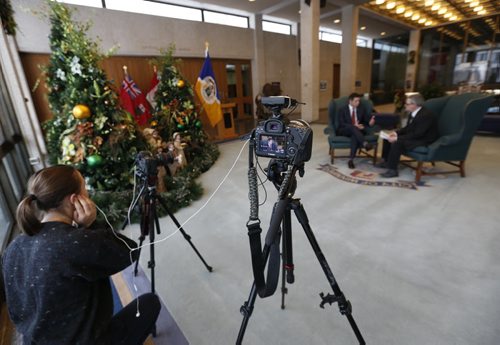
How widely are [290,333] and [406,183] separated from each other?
2474 mm

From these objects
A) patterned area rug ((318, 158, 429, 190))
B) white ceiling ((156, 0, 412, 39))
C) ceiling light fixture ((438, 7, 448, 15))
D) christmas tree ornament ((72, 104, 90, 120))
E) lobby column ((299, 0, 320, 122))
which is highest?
Answer: white ceiling ((156, 0, 412, 39))

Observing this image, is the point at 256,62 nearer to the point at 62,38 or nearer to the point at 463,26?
the point at 62,38

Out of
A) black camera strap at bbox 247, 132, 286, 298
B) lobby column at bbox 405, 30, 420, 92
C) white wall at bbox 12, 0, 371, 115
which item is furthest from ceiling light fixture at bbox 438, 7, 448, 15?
black camera strap at bbox 247, 132, 286, 298

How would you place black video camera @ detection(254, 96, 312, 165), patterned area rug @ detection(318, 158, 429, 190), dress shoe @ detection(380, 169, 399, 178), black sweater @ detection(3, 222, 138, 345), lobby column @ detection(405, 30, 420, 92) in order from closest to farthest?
black sweater @ detection(3, 222, 138, 345) → black video camera @ detection(254, 96, 312, 165) → patterned area rug @ detection(318, 158, 429, 190) → dress shoe @ detection(380, 169, 399, 178) → lobby column @ detection(405, 30, 420, 92)

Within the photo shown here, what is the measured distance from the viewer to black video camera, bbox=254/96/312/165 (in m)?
0.84

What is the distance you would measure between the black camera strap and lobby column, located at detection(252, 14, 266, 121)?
7.81 metres

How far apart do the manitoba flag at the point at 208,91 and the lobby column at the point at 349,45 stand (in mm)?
4841

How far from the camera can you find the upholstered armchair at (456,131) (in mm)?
2783

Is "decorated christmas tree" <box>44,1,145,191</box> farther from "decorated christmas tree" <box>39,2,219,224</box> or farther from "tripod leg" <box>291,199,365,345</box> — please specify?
"tripod leg" <box>291,199,365,345</box>

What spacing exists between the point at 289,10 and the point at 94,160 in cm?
770

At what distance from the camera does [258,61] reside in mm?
8078

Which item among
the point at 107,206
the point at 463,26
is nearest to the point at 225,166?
the point at 107,206

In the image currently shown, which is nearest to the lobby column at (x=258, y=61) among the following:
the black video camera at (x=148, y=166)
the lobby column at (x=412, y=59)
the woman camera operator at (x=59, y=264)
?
the lobby column at (x=412, y=59)

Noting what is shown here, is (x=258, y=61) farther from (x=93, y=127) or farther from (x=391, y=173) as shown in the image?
(x=93, y=127)
